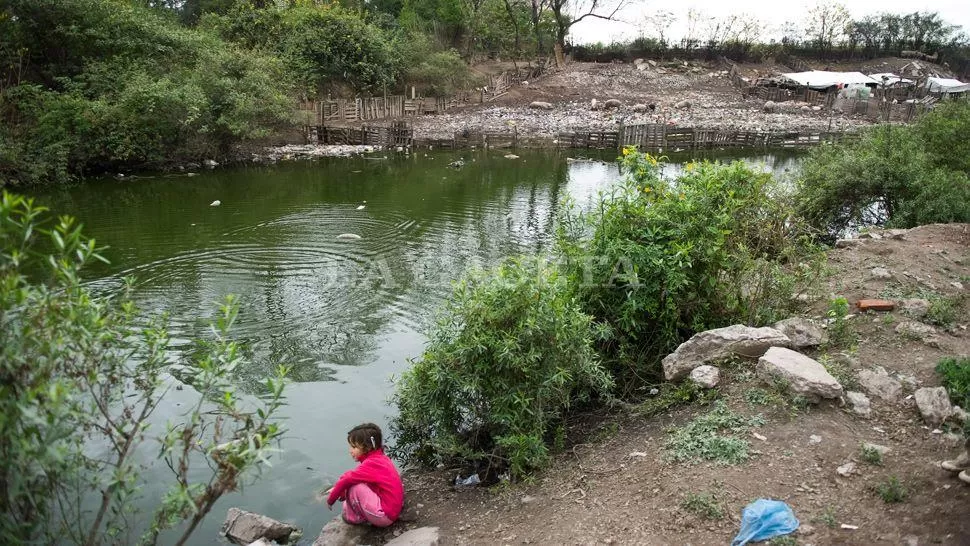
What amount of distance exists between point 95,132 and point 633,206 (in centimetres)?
1875

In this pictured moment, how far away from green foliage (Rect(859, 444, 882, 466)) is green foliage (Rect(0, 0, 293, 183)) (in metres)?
19.8

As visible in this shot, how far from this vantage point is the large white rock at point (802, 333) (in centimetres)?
626

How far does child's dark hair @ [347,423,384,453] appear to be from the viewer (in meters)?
5.15

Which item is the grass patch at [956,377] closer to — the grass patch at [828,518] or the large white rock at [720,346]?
the large white rock at [720,346]

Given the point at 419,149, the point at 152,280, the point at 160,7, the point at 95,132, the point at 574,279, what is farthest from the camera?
the point at 160,7

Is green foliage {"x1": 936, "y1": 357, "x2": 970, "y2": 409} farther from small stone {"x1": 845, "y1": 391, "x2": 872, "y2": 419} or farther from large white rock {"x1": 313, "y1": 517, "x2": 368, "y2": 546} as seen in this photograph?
large white rock {"x1": 313, "y1": 517, "x2": 368, "y2": 546}

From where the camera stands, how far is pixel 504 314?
523 cm

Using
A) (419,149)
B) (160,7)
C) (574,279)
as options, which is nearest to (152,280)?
(574,279)

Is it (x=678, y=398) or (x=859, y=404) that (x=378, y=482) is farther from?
(x=859, y=404)

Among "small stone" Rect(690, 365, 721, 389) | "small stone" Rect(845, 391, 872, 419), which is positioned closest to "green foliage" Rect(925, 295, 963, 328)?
"small stone" Rect(845, 391, 872, 419)

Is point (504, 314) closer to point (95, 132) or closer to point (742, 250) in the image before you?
point (742, 250)

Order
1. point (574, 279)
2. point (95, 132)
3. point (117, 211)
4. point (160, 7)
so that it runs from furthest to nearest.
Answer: point (160, 7)
point (95, 132)
point (117, 211)
point (574, 279)

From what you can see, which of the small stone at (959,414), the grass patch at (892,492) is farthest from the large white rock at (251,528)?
the small stone at (959,414)

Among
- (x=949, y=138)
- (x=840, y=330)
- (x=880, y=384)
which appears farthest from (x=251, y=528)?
(x=949, y=138)
